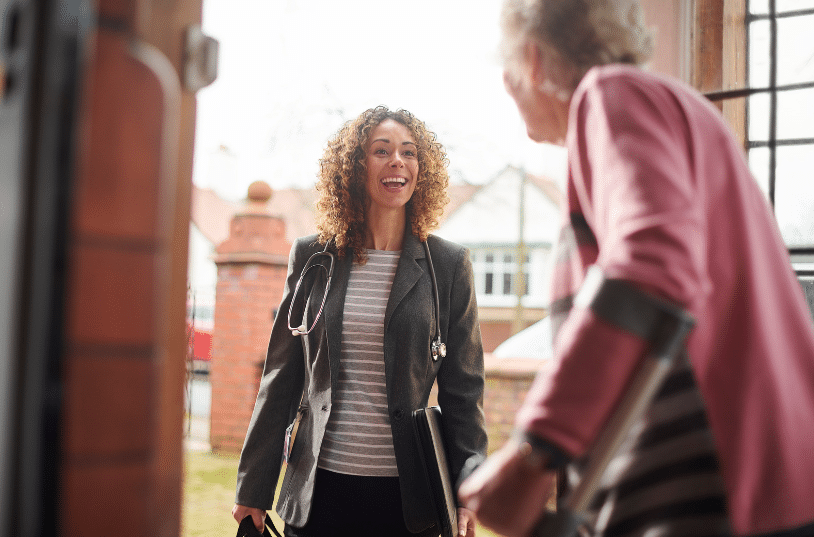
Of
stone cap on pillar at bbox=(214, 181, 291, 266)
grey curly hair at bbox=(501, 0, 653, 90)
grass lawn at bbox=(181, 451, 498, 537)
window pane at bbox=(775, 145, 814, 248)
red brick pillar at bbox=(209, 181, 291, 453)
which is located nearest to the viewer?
grey curly hair at bbox=(501, 0, 653, 90)

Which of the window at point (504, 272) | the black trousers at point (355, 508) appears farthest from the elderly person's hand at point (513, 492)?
the window at point (504, 272)

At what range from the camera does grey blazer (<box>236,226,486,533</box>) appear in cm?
186

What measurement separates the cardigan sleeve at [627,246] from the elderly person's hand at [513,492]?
4 cm

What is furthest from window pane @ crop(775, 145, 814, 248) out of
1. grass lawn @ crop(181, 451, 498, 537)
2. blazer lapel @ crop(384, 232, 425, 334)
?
grass lawn @ crop(181, 451, 498, 537)

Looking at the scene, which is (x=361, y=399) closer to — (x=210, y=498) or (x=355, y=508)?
(x=355, y=508)

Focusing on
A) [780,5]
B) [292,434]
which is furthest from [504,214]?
[292,434]

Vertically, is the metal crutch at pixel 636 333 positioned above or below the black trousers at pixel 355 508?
above

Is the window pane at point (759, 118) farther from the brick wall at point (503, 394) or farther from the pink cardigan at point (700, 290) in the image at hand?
the brick wall at point (503, 394)

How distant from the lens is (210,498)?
4.82 meters

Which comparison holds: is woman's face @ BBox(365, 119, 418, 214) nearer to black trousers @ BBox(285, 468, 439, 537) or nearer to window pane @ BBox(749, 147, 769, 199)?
black trousers @ BBox(285, 468, 439, 537)

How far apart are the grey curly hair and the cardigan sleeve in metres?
0.16

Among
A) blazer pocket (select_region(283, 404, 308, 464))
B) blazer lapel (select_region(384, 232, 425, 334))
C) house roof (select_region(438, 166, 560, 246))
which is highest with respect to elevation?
house roof (select_region(438, 166, 560, 246))

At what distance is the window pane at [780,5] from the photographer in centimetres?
253

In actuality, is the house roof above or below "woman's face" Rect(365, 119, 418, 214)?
above
